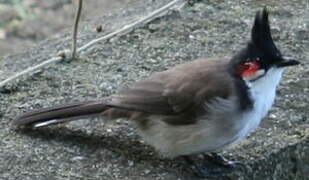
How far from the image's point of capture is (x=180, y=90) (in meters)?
3.96

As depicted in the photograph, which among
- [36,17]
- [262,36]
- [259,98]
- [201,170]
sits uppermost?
[262,36]

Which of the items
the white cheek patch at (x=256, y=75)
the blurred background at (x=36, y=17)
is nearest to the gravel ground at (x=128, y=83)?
the white cheek patch at (x=256, y=75)

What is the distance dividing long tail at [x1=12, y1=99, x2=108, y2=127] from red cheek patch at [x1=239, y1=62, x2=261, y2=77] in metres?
0.64

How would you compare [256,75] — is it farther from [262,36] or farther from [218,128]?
[218,128]

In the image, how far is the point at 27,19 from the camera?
773 cm

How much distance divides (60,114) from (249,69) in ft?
2.82

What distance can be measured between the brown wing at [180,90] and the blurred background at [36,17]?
3398mm

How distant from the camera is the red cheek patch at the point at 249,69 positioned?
12.8 ft

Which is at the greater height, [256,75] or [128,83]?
[256,75]

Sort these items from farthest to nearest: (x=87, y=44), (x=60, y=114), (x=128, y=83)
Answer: (x=87, y=44)
(x=128, y=83)
(x=60, y=114)

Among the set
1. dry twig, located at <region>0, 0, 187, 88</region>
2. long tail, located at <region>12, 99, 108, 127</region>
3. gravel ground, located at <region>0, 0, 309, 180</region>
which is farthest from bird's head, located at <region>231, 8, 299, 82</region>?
dry twig, located at <region>0, 0, 187, 88</region>

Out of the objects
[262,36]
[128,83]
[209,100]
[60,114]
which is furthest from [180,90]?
[128,83]

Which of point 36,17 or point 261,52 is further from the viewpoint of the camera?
point 36,17

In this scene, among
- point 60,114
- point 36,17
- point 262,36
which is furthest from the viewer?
point 36,17
